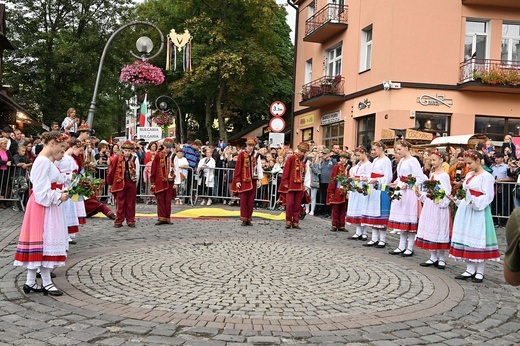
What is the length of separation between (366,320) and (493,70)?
19607 millimetres

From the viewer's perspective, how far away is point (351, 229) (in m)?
13.5

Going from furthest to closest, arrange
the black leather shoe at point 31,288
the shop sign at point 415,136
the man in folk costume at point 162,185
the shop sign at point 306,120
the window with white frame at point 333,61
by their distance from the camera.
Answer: the shop sign at point 306,120 < the window with white frame at point 333,61 < the shop sign at point 415,136 < the man in folk costume at point 162,185 < the black leather shoe at point 31,288

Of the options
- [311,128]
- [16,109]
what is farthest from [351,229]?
[16,109]

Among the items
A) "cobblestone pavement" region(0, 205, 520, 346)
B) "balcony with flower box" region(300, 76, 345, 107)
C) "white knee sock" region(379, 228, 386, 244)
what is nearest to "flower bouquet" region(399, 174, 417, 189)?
"cobblestone pavement" region(0, 205, 520, 346)

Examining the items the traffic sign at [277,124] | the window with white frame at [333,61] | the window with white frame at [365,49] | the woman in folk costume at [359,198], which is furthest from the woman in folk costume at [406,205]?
the window with white frame at [333,61]

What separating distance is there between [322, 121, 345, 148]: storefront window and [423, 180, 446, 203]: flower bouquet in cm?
1799

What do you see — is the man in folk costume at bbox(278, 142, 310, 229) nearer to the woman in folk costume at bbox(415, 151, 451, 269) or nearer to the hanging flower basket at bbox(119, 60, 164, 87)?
the woman in folk costume at bbox(415, 151, 451, 269)

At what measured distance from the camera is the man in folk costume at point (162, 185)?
12852 mm

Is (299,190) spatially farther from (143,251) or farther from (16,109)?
(16,109)

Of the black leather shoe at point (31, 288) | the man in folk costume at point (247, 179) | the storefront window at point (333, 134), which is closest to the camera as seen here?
the black leather shoe at point (31, 288)

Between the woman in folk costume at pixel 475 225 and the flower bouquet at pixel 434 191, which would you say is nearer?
the woman in folk costume at pixel 475 225

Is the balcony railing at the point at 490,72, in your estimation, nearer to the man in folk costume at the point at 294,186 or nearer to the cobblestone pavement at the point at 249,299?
the man in folk costume at the point at 294,186

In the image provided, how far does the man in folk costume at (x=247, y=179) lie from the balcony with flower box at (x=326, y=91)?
13.6 meters

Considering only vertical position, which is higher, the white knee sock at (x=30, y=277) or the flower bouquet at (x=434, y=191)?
the flower bouquet at (x=434, y=191)
